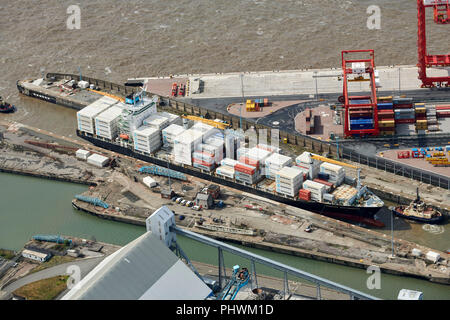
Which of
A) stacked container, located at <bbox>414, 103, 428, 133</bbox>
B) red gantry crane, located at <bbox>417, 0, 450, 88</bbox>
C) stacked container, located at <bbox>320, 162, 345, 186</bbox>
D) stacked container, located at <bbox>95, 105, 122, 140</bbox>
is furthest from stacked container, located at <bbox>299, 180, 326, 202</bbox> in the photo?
red gantry crane, located at <bbox>417, 0, 450, 88</bbox>

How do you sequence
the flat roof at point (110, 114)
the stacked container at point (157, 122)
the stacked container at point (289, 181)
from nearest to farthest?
the stacked container at point (289, 181), the stacked container at point (157, 122), the flat roof at point (110, 114)

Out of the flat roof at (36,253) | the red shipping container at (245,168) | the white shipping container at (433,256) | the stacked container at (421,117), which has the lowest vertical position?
the white shipping container at (433,256)

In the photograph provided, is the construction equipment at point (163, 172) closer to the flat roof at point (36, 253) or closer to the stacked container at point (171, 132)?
the stacked container at point (171, 132)

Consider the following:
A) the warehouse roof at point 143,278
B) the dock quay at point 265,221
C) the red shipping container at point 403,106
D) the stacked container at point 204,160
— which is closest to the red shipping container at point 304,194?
the dock quay at point 265,221

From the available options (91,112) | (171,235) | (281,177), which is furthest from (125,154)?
(171,235)

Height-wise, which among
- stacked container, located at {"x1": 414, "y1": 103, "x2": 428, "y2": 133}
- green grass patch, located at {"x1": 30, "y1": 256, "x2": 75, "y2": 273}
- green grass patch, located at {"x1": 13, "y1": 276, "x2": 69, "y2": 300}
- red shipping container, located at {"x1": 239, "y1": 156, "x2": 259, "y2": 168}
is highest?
stacked container, located at {"x1": 414, "y1": 103, "x2": 428, "y2": 133}

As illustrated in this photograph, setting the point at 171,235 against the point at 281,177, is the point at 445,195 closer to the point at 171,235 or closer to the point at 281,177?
the point at 281,177

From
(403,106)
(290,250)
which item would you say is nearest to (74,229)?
(290,250)

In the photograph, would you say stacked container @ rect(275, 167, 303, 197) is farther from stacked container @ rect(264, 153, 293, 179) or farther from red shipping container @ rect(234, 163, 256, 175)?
A: red shipping container @ rect(234, 163, 256, 175)
